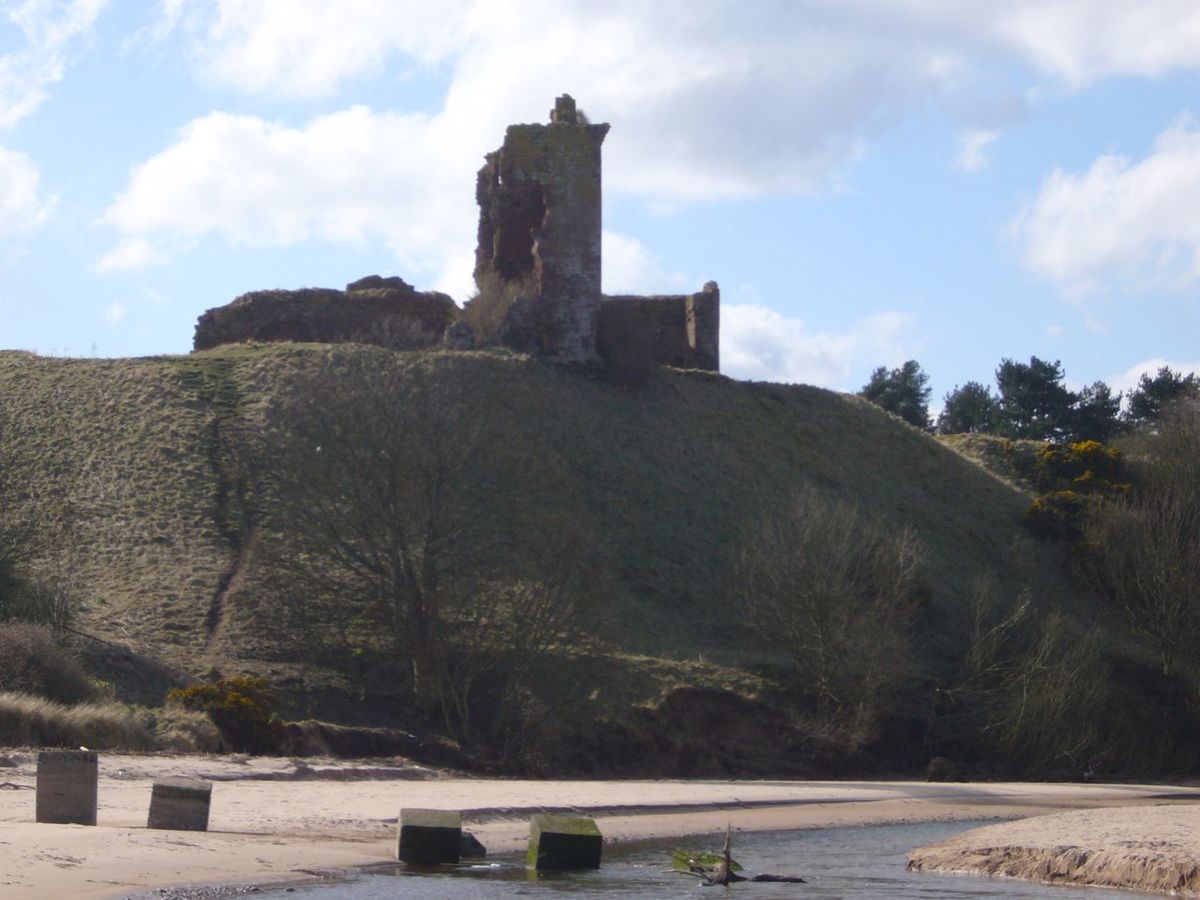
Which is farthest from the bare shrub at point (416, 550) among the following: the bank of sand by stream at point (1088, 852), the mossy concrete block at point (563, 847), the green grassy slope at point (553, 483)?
the mossy concrete block at point (563, 847)

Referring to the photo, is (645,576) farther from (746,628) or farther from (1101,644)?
(1101,644)

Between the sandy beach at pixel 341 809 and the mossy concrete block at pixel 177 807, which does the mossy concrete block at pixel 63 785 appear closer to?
the sandy beach at pixel 341 809

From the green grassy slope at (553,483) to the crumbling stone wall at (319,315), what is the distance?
220cm

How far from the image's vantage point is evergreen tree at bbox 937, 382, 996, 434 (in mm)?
72250

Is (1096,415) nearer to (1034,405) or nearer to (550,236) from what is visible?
(1034,405)

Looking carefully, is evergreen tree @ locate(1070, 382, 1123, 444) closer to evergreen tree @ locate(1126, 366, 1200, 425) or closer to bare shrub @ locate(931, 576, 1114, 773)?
evergreen tree @ locate(1126, 366, 1200, 425)

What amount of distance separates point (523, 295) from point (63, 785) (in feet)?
117

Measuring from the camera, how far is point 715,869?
57.1ft

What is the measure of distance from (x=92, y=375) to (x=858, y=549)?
22517mm

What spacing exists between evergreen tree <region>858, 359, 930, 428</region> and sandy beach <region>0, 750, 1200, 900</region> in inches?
1707

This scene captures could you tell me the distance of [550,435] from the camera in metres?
45.6

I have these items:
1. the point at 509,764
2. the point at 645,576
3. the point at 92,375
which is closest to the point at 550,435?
the point at 645,576

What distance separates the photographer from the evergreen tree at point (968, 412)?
72.2 metres

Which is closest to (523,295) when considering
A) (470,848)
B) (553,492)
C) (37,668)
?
(553,492)
